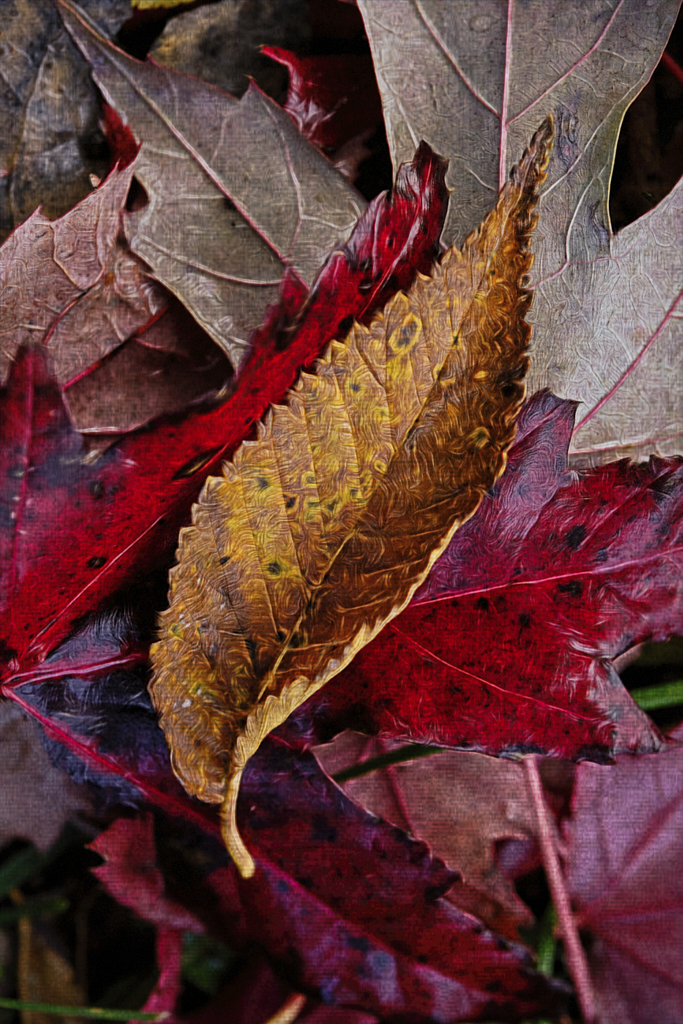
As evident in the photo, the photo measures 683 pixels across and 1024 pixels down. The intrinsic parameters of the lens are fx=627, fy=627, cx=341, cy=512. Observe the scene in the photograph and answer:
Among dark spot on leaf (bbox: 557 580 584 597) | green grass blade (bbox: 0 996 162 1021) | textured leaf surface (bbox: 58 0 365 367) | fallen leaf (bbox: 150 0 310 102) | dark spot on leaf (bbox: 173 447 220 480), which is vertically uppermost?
fallen leaf (bbox: 150 0 310 102)

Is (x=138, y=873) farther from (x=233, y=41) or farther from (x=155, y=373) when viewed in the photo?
(x=233, y=41)

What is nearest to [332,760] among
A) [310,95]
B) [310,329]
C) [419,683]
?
[419,683]

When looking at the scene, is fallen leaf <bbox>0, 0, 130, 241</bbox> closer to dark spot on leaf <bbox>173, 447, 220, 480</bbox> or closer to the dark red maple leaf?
dark spot on leaf <bbox>173, 447, 220, 480</bbox>

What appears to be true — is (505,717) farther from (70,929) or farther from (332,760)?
(70,929)

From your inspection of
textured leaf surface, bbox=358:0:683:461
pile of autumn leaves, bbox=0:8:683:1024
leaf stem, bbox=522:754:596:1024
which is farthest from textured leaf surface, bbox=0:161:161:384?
leaf stem, bbox=522:754:596:1024

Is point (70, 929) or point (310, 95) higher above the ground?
point (310, 95)

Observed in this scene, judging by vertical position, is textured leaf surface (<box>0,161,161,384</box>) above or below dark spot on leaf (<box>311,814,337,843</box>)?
above

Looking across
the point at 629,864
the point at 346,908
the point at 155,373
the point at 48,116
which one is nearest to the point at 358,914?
the point at 346,908
